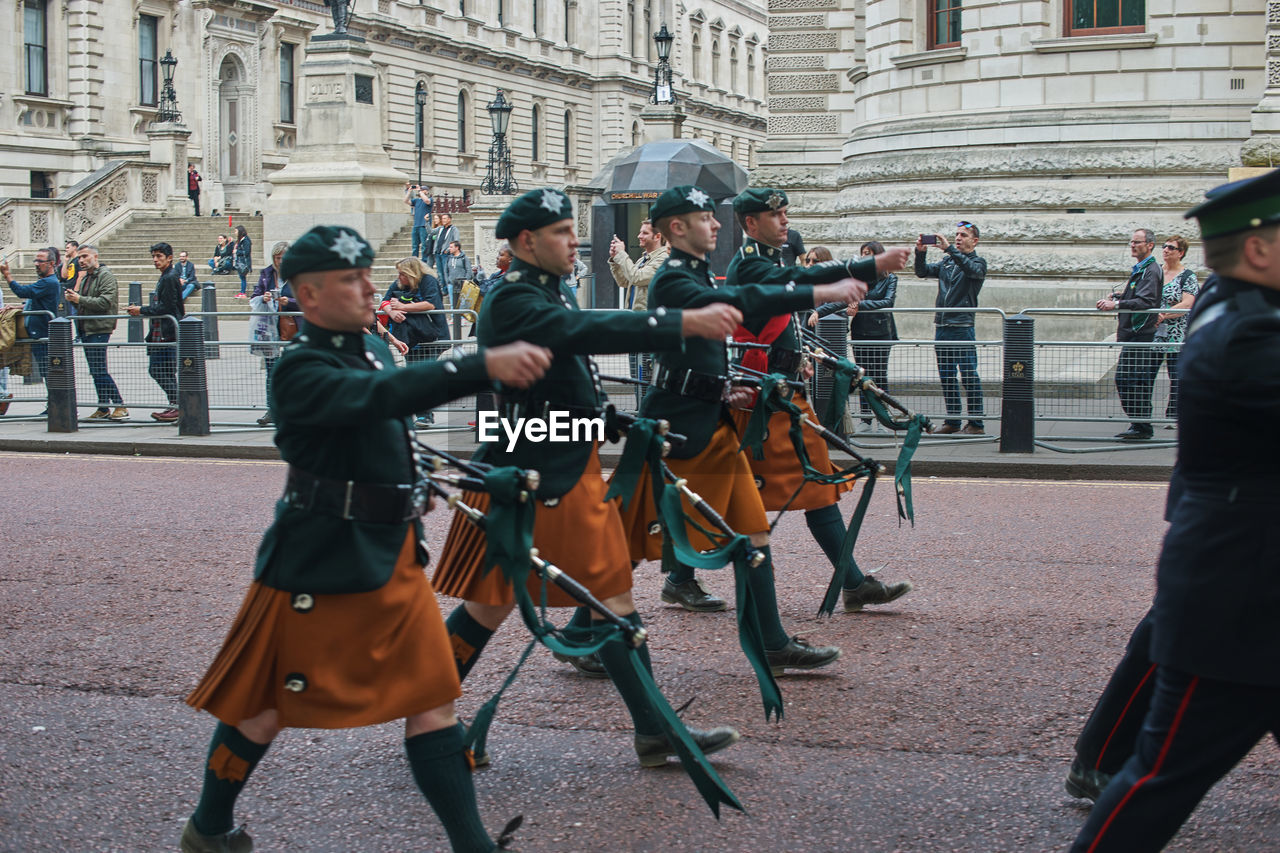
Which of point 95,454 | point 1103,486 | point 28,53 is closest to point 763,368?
point 1103,486

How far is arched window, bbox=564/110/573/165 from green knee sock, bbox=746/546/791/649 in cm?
6381

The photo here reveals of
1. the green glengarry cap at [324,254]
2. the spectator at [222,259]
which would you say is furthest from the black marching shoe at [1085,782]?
the spectator at [222,259]

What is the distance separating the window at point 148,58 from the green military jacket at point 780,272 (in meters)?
42.5

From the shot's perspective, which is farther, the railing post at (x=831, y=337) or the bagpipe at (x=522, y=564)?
the railing post at (x=831, y=337)

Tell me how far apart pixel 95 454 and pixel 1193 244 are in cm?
1295

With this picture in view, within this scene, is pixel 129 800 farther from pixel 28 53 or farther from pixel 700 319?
pixel 28 53

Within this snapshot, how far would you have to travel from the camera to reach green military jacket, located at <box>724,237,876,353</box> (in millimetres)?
5695

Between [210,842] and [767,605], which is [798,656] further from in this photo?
[210,842]

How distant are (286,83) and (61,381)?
38787 millimetres

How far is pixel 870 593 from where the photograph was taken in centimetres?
709

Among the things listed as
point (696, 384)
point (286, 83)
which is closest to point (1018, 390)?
point (696, 384)

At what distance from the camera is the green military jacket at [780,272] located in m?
5.70

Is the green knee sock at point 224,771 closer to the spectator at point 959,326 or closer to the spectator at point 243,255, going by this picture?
the spectator at point 959,326

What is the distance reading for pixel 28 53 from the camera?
42.4 metres
